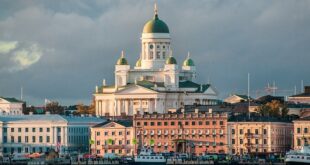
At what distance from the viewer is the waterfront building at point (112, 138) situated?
196125mm

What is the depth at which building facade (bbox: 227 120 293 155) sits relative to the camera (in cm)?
18488

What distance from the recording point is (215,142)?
7490 inches

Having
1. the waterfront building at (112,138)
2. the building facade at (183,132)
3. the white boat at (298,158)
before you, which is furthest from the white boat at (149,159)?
the waterfront building at (112,138)

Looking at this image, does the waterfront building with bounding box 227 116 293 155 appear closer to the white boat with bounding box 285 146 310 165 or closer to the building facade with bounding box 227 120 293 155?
the building facade with bounding box 227 120 293 155

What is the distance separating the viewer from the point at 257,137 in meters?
186

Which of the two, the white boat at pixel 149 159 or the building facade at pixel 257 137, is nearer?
the white boat at pixel 149 159

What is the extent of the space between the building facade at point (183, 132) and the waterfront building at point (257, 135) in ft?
3.70

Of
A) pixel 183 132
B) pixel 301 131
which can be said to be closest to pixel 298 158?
pixel 301 131

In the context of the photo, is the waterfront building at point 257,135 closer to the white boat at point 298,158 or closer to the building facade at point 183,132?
the building facade at point 183,132

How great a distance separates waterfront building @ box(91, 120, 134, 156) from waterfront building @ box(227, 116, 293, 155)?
1382 centimetres

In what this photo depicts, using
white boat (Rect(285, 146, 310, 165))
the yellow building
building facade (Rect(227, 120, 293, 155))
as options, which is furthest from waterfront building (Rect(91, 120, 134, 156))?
white boat (Rect(285, 146, 310, 165))

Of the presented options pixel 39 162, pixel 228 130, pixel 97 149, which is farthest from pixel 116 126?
pixel 39 162

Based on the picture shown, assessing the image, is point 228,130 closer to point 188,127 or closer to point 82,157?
point 188,127

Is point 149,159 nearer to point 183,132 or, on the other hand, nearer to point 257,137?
point 257,137
